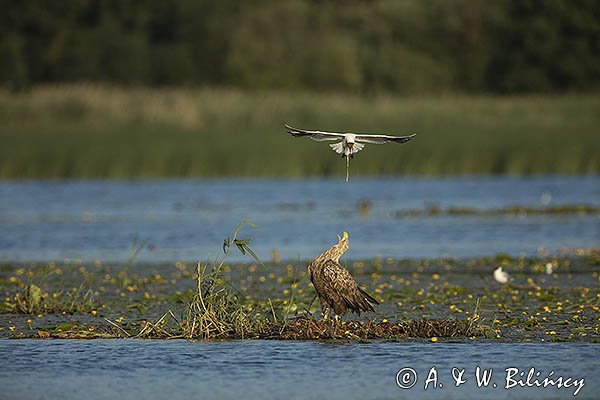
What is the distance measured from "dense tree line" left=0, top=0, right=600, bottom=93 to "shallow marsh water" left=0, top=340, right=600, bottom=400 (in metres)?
41.5

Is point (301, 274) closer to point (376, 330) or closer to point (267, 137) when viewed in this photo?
point (376, 330)

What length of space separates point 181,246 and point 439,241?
4485mm

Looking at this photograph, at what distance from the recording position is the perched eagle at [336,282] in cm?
1106

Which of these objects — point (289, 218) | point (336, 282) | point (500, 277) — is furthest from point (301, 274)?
point (289, 218)

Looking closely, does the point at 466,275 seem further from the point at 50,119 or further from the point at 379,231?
the point at 50,119

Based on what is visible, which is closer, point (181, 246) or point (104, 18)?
point (181, 246)

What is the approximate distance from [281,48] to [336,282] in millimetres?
43406

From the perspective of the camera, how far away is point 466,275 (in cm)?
1636

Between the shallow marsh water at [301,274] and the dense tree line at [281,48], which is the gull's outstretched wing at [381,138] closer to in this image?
the shallow marsh water at [301,274]

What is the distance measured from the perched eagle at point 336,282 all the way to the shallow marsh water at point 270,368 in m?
0.46

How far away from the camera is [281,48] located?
53.8m

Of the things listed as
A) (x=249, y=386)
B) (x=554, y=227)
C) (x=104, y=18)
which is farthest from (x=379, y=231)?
(x=104, y=18)

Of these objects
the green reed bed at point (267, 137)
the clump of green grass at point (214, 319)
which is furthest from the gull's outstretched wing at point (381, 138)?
the green reed bed at point (267, 137)

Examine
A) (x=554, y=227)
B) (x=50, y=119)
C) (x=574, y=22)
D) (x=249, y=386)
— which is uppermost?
(x=574, y=22)
